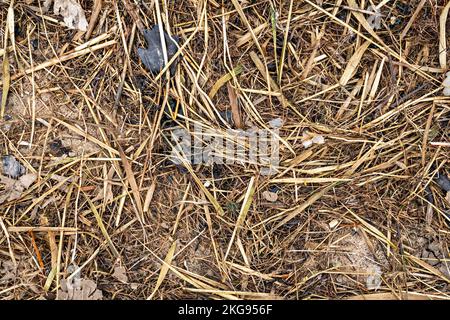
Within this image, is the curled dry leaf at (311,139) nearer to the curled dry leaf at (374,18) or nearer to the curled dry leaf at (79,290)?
the curled dry leaf at (374,18)

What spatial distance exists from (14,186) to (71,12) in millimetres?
806

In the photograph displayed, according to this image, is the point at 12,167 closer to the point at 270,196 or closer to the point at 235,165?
the point at 235,165

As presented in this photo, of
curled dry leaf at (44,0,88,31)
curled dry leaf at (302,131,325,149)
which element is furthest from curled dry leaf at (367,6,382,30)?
curled dry leaf at (44,0,88,31)

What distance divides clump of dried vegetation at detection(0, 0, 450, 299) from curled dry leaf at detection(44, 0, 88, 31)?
0.02m

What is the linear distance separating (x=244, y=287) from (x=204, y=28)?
3.75ft

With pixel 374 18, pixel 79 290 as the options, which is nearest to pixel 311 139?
pixel 374 18

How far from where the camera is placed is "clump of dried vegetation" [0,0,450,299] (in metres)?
2.13

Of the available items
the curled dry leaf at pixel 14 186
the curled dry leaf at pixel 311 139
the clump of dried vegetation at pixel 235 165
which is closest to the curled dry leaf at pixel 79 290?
the clump of dried vegetation at pixel 235 165

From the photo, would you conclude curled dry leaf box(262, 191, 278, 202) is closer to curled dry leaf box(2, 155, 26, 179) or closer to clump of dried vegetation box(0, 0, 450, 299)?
clump of dried vegetation box(0, 0, 450, 299)

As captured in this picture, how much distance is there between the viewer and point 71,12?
7.09ft

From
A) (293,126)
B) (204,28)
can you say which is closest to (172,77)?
(204,28)

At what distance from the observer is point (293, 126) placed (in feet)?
7.10

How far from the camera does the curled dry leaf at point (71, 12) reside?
215 centimetres

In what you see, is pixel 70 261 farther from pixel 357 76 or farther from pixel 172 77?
pixel 357 76
